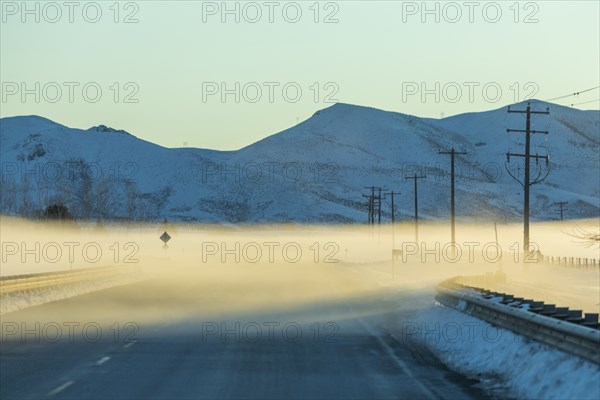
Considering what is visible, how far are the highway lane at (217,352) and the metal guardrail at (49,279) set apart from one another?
65.6 inches

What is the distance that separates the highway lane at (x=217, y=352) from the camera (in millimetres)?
15477

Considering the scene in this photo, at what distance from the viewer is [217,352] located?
20.8 m

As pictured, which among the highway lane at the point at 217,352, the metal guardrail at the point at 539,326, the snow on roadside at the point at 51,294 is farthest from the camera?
the snow on roadside at the point at 51,294

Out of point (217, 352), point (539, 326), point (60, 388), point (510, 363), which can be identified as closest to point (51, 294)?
point (217, 352)

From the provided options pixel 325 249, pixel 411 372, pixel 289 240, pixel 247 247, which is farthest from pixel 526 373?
pixel 289 240

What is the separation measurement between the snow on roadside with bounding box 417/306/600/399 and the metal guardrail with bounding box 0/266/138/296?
53.9ft

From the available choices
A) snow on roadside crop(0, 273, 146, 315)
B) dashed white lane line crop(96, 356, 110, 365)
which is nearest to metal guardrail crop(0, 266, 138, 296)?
snow on roadside crop(0, 273, 146, 315)

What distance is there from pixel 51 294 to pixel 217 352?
2053cm

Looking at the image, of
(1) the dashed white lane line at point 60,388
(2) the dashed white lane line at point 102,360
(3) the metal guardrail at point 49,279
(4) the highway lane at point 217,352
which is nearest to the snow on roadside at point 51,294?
(3) the metal guardrail at point 49,279

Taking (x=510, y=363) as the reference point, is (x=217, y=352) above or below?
below

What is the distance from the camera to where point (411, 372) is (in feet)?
58.4

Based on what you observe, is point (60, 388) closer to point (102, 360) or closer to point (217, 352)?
point (102, 360)

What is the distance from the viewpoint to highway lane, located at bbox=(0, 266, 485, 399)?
50.8 feet

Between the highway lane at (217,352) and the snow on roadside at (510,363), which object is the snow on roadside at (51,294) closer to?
the highway lane at (217,352)
